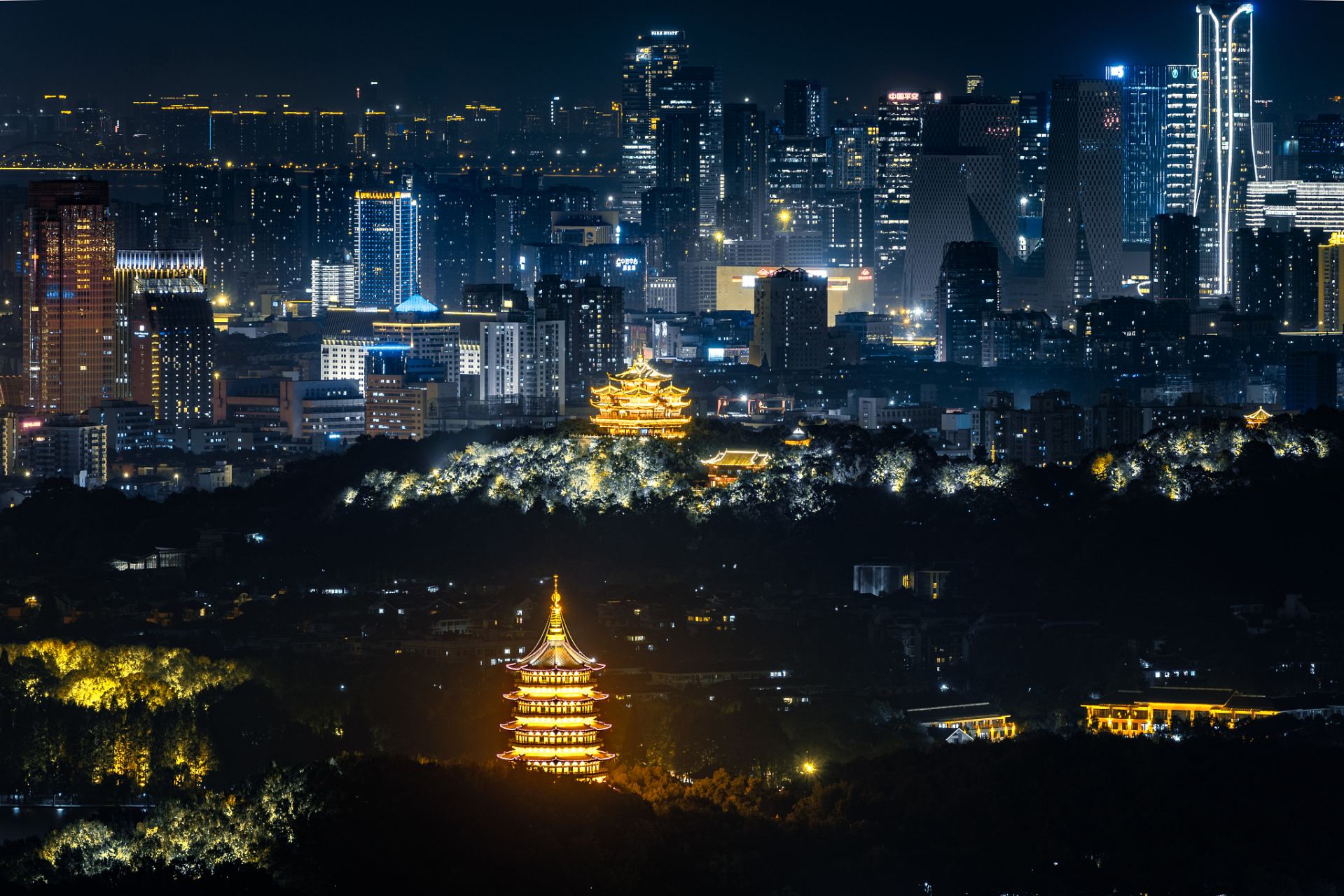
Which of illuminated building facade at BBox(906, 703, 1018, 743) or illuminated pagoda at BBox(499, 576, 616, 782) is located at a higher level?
illuminated pagoda at BBox(499, 576, 616, 782)

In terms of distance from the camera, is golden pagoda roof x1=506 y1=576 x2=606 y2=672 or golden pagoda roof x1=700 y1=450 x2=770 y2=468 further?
golden pagoda roof x1=700 y1=450 x2=770 y2=468

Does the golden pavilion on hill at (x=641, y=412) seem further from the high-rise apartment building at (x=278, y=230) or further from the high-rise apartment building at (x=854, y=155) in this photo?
the high-rise apartment building at (x=854, y=155)

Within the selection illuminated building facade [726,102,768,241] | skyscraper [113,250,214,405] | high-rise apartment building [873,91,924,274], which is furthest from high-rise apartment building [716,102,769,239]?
skyscraper [113,250,214,405]

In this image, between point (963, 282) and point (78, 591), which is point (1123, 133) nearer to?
point (963, 282)

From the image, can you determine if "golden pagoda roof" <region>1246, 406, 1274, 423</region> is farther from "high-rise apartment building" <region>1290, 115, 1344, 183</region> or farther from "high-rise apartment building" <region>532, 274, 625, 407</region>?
"high-rise apartment building" <region>1290, 115, 1344, 183</region>

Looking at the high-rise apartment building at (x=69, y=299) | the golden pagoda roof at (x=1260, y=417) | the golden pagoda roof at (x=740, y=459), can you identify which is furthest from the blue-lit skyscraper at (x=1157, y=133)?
the golden pagoda roof at (x=740, y=459)

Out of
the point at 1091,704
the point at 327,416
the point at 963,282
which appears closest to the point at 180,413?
the point at 327,416

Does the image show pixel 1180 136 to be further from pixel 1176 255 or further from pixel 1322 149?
pixel 1176 255

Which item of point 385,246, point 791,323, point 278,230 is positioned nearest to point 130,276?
point 791,323
